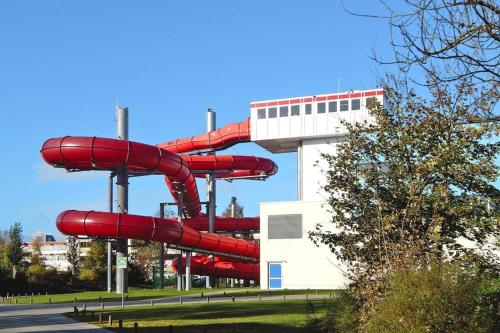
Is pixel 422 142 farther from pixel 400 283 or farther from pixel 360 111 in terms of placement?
pixel 360 111

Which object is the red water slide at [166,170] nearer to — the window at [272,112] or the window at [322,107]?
the window at [272,112]

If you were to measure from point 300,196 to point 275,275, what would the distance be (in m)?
7.14

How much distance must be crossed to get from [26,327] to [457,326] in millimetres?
17659

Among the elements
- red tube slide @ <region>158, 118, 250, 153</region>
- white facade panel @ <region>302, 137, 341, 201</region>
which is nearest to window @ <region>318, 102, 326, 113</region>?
white facade panel @ <region>302, 137, 341, 201</region>

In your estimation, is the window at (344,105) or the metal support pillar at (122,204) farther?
the window at (344,105)

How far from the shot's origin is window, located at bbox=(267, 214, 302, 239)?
54.8 m

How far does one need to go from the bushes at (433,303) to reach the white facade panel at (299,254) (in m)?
41.8

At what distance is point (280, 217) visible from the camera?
55.6 m

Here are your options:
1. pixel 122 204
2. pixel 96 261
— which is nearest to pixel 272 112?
pixel 122 204

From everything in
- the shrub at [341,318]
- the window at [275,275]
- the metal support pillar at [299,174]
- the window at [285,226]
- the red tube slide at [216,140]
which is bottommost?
the window at [275,275]

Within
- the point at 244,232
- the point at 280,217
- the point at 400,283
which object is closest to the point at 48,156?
the point at 280,217

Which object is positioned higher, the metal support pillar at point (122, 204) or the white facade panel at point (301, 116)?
the white facade panel at point (301, 116)

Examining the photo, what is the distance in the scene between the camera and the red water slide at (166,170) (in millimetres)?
44906

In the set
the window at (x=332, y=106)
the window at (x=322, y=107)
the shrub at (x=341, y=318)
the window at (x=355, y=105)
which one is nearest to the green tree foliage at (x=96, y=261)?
the window at (x=322, y=107)
